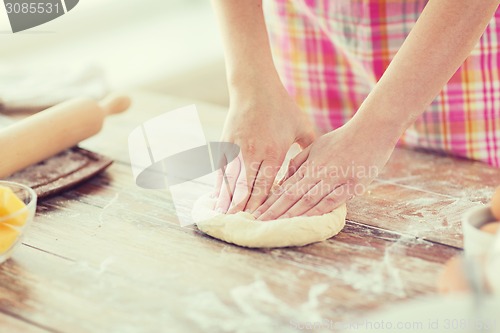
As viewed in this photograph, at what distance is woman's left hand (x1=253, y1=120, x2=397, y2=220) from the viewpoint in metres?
1.29

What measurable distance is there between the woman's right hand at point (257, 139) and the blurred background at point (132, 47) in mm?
1583

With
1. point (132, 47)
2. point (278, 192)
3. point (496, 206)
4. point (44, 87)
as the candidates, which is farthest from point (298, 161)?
point (132, 47)

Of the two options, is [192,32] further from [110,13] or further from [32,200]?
[32,200]

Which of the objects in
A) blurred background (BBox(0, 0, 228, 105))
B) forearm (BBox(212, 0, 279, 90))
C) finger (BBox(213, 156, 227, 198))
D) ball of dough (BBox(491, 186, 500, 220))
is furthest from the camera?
blurred background (BBox(0, 0, 228, 105))

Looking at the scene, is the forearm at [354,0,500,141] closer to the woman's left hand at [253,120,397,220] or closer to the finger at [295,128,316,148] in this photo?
the woman's left hand at [253,120,397,220]

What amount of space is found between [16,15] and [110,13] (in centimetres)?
124

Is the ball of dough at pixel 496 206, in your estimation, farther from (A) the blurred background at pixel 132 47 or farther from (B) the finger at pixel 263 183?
(A) the blurred background at pixel 132 47

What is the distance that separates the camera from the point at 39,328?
101cm

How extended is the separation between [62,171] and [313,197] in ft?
1.95

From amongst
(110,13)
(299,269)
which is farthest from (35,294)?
(110,13)

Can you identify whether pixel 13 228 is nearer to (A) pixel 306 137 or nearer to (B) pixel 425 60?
(A) pixel 306 137

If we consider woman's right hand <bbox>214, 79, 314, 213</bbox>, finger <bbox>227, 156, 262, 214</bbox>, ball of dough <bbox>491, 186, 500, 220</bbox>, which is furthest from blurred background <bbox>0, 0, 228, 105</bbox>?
ball of dough <bbox>491, 186, 500, 220</bbox>

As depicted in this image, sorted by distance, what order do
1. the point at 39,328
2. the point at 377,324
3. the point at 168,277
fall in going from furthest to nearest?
the point at 168,277
the point at 39,328
the point at 377,324

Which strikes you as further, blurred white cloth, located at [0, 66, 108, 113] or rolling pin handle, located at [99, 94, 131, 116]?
blurred white cloth, located at [0, 66, 108, 113]
